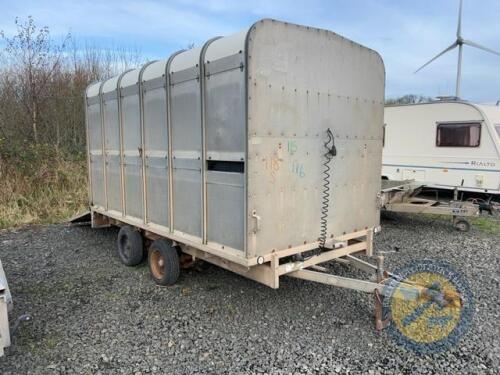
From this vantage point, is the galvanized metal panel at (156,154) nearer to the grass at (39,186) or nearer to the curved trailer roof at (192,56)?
the curved trailer roof at (192,56)

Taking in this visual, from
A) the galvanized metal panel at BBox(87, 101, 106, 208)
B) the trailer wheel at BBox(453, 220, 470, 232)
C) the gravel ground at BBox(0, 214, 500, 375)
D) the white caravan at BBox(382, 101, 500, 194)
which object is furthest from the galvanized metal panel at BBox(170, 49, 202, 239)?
the white caravan at BBox(382, 101, 500, 194)

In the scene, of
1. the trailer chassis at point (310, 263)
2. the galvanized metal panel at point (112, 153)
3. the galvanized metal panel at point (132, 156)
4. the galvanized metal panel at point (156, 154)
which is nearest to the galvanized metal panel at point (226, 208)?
the trailer chassis at point (310, 263)

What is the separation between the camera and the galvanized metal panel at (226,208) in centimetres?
390

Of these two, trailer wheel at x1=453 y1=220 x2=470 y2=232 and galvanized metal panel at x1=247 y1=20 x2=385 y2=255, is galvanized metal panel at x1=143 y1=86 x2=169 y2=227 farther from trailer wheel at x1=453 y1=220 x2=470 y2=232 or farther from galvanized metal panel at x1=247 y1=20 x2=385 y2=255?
trailer wheel at x1=453 y1=220 x2=470 y2=232

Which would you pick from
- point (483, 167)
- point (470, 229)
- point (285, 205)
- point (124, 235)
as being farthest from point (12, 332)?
point (483, 167)

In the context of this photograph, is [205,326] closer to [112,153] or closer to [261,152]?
[261,152]

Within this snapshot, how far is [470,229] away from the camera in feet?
29.3

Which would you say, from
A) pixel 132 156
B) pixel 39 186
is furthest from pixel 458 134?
pixel 39 186

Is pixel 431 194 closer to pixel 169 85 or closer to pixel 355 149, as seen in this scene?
pixel 355 149

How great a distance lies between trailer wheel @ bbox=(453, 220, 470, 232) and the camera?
871 cm

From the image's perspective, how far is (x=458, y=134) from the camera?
9.94m

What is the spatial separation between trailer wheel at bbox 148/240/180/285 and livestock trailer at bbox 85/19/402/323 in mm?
15

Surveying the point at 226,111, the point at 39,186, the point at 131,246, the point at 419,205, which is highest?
the point at 226,111

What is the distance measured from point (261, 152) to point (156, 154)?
1972mm
